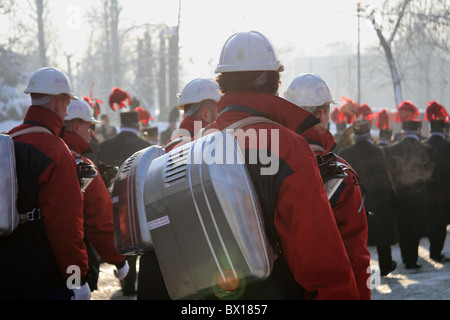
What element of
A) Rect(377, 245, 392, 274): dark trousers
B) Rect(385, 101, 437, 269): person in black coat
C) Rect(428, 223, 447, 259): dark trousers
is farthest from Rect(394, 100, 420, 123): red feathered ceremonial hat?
Rect(377, 245, 392, 274): dark trousers

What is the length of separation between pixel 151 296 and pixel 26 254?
3.72 feet

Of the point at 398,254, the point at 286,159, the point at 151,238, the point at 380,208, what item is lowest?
the point at 398,254

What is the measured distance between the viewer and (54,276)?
12.7 ft

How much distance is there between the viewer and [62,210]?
3826 mm

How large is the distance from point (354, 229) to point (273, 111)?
0.91 metres

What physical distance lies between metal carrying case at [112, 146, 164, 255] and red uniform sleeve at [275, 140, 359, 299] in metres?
0.59

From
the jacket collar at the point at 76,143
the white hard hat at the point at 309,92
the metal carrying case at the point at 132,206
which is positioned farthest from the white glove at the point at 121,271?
the metal carrying case at the point at 132,206

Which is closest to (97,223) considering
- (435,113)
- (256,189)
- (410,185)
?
(256,189)

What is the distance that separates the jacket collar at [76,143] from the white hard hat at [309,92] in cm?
164

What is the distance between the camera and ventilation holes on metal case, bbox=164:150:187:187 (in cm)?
246

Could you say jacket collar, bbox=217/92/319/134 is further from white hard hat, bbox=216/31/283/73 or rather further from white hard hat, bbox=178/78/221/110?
white hard hat, bbox=178/78/221/110

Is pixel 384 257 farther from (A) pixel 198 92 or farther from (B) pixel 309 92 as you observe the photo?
(B) pixel 309 92

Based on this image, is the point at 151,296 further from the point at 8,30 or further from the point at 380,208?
the point at 8,30
